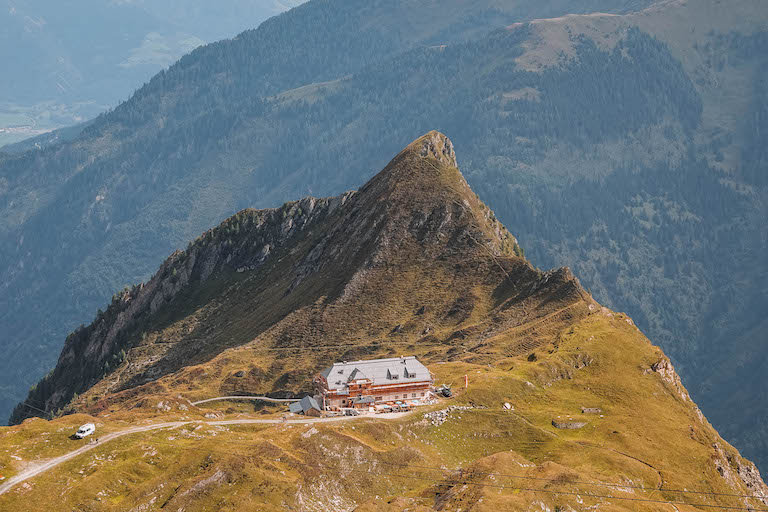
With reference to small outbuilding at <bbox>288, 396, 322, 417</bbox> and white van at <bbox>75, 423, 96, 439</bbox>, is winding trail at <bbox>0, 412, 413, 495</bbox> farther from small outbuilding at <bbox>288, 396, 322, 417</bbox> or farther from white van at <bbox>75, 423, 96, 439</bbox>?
small outbuilding at <bbox>288, 396, 322, 417</bbox>

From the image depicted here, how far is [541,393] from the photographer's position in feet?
610

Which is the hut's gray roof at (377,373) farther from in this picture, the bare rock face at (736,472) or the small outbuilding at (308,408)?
the bare rock face at (736,472)

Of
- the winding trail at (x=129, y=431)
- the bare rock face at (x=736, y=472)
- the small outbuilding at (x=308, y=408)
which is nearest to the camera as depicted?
the winding trail at (x=129, y=431)

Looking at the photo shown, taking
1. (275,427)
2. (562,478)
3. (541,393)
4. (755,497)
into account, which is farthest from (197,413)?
(755,497)

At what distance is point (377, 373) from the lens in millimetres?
182375

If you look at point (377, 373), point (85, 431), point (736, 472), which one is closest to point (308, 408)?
point (377, 373)

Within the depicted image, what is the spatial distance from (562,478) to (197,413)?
286 ft

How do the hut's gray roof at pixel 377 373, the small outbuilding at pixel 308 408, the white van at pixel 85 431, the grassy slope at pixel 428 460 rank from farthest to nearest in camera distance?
1. the hut's gray roof at pixel 377 373
2. the small outbuilding at pixel 308 408
3. the white van at pixel 85 431
4. the grassy slope at pixel 428 460

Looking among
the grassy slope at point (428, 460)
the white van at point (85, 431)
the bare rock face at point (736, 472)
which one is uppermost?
the white van at point (85, 431)

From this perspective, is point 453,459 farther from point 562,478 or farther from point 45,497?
point 45,497

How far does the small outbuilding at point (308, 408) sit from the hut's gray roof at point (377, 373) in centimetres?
522

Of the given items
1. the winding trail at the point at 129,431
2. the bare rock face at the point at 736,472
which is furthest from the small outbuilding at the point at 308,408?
the bare rock face at the point at 736,472

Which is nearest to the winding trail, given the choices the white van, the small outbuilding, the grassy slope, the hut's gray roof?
the white van

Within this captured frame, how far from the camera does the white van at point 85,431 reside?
517ft
